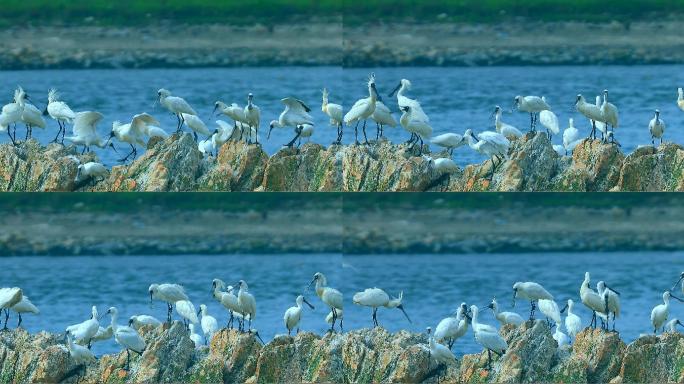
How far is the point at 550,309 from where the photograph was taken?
14.0 meters

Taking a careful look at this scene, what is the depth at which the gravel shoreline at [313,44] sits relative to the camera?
18.7m

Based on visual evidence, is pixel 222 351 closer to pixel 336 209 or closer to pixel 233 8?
pixel 336 209

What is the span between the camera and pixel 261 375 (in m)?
13.0

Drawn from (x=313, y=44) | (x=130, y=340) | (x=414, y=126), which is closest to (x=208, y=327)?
(x=130, y=340)

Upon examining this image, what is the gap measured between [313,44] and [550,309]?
16.0 ft

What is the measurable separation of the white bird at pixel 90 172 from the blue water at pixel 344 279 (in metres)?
2.33

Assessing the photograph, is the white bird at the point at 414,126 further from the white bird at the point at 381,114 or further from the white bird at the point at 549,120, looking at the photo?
the white bird at the point at 549,120

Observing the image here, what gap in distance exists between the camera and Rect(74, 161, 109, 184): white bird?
1412cm

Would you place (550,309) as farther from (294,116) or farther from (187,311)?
(187,311)

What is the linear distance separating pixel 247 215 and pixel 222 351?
18.7 ft

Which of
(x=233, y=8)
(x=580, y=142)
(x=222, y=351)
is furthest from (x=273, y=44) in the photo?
(x=222, y=351)

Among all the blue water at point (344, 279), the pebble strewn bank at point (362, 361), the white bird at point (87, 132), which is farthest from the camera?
the blue water at point (344, 279)

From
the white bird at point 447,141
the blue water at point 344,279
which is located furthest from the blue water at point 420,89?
the white bird at point 447,141

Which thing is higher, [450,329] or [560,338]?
[450,329]
